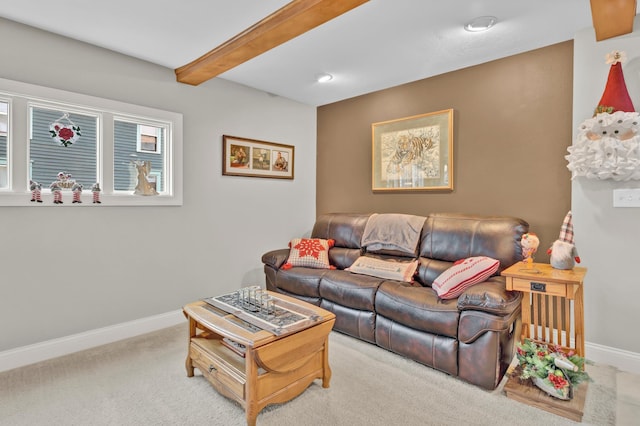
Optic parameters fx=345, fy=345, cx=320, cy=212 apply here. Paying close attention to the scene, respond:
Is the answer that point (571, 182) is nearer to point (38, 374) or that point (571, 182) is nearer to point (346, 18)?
point (346, 18)

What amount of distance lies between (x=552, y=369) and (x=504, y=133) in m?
1.95

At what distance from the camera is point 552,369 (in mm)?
2020

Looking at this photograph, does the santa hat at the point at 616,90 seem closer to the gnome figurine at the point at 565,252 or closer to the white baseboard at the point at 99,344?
the gnome figurine at the point at 565,252

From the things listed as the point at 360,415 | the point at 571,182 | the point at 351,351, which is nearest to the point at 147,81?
the point at 351,351

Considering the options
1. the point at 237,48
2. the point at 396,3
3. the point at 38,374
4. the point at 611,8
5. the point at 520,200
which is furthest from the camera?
the point at 520,200

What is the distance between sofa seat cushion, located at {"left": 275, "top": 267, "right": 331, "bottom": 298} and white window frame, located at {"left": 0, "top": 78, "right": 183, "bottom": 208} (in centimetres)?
124

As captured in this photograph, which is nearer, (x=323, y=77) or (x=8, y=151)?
(x=8, y=151)

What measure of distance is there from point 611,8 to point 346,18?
160 cm

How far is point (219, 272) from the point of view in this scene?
3648mm

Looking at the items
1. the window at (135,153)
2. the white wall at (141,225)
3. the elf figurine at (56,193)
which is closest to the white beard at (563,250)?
the white wall at (141,225)

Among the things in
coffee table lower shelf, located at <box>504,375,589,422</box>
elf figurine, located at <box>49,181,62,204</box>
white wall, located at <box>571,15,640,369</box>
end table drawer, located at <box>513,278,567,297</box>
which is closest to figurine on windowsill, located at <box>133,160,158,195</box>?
elf figurine, located at <box>49,181,62,204</box>

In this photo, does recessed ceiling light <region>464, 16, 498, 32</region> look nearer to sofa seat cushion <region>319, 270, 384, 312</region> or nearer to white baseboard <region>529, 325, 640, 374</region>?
sofa seat cushion <region>319, 270, 384, 312</region>

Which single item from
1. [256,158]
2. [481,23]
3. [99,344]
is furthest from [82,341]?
[481,23]

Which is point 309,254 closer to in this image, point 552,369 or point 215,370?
point 215,370
